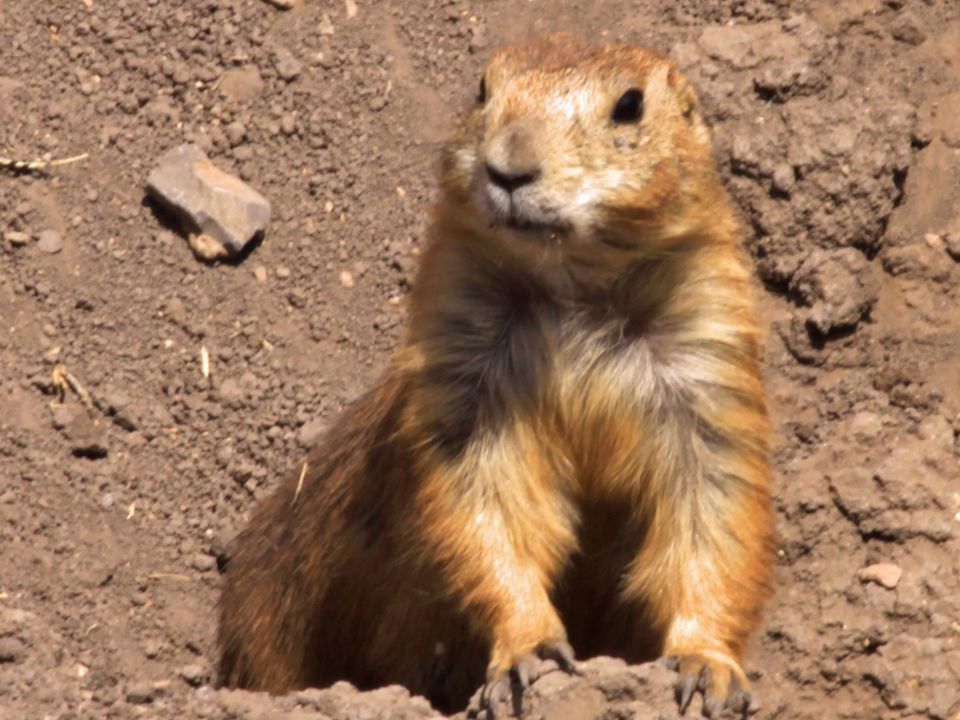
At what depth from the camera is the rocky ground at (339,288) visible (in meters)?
7.20

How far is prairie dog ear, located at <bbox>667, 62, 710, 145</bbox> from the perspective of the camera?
6348mm

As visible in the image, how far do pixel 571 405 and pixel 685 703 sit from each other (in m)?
0.98

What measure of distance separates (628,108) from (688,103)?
1.64 ft

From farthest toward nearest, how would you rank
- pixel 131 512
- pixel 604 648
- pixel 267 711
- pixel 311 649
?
pixel 131 512
pixel 311 649
pixel 604 648
pixel 267 711

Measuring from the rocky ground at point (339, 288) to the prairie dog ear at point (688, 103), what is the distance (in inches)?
52.8

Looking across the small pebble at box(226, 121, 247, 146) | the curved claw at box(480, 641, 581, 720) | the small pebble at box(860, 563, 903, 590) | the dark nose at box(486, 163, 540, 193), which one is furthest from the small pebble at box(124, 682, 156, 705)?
the small pebble at box(226, 121, 247, 146)

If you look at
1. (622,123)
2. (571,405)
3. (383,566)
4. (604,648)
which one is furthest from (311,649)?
(622,123)

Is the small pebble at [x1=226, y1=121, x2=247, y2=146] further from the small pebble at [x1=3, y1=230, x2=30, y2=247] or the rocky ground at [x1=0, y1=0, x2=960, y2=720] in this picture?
the small pebble at [x1=3, y1=230, x2=30, y2=247]

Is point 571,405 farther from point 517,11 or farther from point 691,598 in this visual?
point 517,11

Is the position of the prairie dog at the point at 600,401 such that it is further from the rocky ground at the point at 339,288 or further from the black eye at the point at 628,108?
the rocky ground at the point at 339,288

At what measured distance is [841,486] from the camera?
7293mm

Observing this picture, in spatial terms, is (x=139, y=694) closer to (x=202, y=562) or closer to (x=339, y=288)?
(x=202, y=562)

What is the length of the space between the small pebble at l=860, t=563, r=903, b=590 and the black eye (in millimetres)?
2025

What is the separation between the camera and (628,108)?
19.5ft
